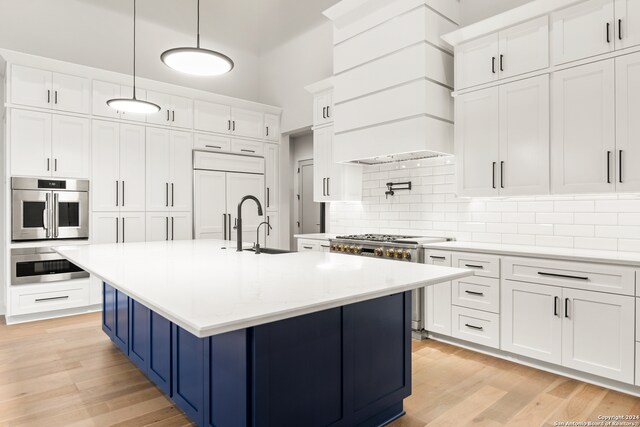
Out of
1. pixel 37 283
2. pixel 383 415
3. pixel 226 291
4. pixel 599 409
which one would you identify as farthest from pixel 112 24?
pixel 599 409

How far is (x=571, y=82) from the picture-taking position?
3.05m

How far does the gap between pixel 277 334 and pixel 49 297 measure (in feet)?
13.5

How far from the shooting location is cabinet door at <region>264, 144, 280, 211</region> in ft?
21.4

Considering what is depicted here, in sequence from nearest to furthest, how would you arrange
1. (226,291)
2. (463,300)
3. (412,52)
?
(226,291), (463,300), (412,52)

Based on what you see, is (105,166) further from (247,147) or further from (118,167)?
(247,147)

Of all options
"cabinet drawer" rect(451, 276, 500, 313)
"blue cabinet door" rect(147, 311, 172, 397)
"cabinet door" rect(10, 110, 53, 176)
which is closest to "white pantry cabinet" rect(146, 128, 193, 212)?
"cabinet door" rect(10, 110, 53, 176)

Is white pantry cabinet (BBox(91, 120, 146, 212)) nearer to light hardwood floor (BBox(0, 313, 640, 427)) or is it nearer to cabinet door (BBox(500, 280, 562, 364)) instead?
light hardwood floor (BBox(0, 313, 640, 427))

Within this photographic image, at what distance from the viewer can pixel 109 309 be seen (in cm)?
346

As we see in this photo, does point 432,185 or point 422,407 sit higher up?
point 432,185

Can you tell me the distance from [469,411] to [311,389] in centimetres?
120

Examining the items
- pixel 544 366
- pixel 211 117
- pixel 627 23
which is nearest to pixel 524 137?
pixel 627 23

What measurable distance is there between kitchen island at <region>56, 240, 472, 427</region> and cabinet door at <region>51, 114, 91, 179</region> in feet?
8.49

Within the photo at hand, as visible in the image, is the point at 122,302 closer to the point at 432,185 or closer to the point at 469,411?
the point at 469,411

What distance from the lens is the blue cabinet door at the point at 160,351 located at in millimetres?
2354
